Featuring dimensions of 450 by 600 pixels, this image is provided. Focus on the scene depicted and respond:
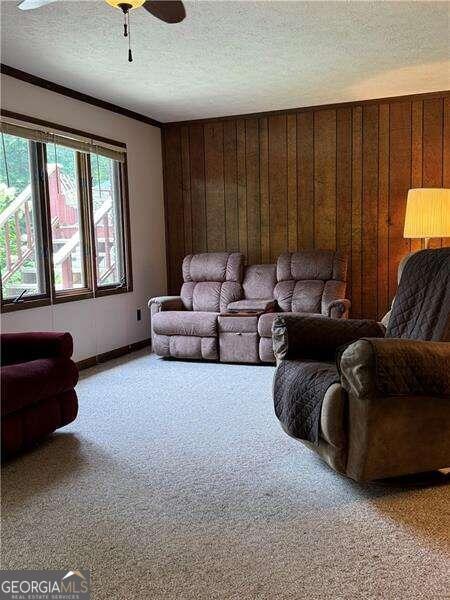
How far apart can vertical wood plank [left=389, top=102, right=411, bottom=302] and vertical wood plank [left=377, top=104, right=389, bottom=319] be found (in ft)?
0.12

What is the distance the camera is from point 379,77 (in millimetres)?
4410

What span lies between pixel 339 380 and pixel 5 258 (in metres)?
2.80

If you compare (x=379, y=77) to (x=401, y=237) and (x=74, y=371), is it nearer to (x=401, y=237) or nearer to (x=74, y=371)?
(x=401, y=237)

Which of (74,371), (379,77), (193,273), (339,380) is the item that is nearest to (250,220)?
(193,273)

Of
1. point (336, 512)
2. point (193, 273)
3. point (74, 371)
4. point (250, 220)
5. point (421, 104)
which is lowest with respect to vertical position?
point (336, 512)

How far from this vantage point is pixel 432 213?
14.5 feet

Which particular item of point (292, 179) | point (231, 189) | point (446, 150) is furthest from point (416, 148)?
point (231, 189)

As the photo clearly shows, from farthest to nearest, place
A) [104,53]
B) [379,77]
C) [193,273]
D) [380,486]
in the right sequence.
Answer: [193,273], [379,77], [104,53], [380,486]

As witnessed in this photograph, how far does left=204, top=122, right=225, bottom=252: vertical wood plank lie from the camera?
577 centimetres

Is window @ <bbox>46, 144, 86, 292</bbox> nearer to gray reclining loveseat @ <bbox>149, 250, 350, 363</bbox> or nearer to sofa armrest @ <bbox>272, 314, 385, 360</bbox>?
gray reclining loveseat @ <bbox>149, 250, 350, 363</bbox>

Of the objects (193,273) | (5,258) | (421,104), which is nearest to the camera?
(5,258)

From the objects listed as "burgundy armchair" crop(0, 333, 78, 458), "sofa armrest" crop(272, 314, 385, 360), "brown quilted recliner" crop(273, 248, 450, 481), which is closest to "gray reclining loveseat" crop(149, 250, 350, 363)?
"sofa armrest" crop(272, 314, 385, 360)

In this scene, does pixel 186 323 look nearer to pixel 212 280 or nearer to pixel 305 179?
pixel 212 280

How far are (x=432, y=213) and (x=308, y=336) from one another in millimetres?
2267
